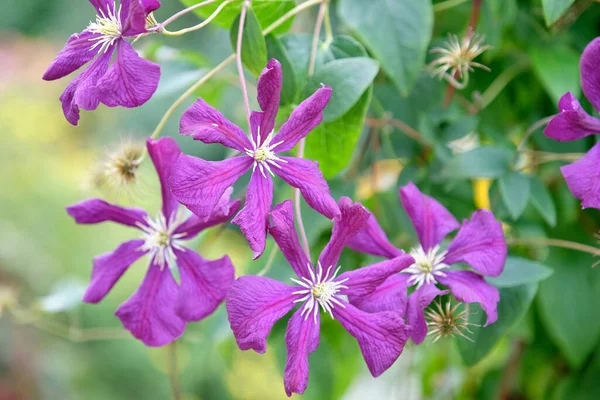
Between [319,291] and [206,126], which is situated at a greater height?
[206,126]

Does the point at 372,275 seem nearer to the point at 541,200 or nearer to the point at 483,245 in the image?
the point at 483,245

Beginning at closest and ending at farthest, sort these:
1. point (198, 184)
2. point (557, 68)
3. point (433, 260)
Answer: point (198, 184) < point (433, 260) < point (557, 68)

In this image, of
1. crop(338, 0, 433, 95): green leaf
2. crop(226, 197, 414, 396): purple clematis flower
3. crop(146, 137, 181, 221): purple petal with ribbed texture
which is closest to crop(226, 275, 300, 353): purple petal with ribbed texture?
crop(226, 197, 414, 396): purple clematis flower

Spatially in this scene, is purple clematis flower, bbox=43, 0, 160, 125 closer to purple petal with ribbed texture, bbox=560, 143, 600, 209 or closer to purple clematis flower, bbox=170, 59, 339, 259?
purple clematis flower, bbox=170, 59, 339, 259

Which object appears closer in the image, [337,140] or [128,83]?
[128,83]

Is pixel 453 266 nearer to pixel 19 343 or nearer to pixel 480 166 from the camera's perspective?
pixel 480 166

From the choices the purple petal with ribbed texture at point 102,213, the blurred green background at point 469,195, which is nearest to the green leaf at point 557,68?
the blurred green background at point 469,195

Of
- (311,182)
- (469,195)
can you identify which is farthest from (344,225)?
(469,195)
